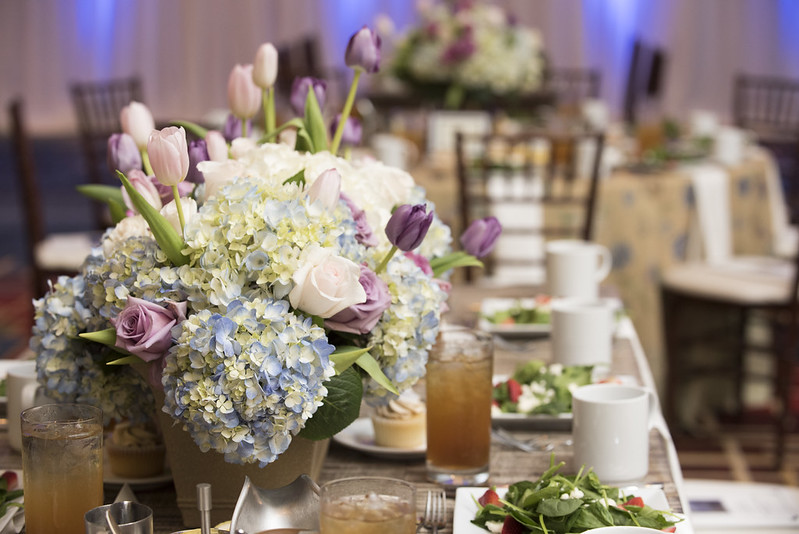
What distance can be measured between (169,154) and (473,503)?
17.2 inches

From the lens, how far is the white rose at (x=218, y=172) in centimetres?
103

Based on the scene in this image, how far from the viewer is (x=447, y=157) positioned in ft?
12.2

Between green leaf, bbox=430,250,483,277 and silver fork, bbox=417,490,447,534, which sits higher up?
green leaf, bbox=430,250,483,277

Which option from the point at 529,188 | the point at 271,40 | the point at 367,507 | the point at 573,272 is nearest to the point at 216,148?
the point at 367,507

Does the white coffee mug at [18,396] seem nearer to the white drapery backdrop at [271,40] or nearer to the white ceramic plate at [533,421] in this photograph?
the white ceramic plate at [533,421]

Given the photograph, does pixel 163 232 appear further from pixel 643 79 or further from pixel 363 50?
pixel 643 79

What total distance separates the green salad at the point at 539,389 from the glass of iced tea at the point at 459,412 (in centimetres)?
21

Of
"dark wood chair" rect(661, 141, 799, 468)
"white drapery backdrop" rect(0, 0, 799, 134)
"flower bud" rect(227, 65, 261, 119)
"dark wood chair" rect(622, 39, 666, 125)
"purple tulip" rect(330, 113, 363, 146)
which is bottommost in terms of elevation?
"dark wood chair" rect(661, 141, 799, 468)

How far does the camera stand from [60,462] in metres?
0.93

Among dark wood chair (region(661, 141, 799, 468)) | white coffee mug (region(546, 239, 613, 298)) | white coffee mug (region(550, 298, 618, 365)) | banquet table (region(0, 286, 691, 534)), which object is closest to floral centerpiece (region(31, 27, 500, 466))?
banquet table (region(0, 286, 691, 534))

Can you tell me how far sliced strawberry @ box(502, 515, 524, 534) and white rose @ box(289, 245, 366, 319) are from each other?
9.5 inches

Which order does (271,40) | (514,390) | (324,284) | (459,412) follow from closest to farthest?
(324,284)
(459,412)
(514,390)
(271,40)

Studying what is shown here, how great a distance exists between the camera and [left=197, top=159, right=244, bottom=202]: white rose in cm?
103

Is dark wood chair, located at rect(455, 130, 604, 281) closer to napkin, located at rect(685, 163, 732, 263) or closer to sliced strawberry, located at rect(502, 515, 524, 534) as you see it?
napkin, located at rect(685, 163, 732, 263)
